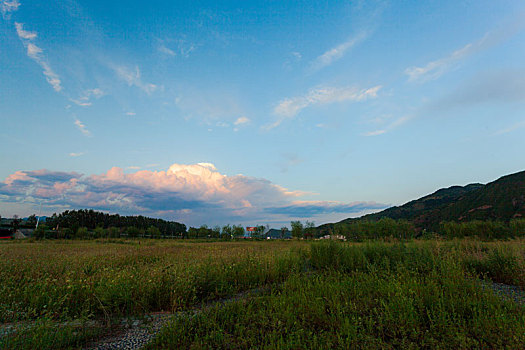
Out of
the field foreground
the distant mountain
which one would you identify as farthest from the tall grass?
the distant mountain

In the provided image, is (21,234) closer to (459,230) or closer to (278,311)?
(278,311)

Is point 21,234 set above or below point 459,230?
below

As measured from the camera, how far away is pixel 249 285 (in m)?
7.84

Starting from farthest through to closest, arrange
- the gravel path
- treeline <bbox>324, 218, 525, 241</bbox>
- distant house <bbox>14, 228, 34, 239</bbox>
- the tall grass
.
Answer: distant house <bbox>14, 228, 34, 239</bbox>, treeline <bbox>324, 218, 525, 241</bbox>, the gravel path, the tall grass

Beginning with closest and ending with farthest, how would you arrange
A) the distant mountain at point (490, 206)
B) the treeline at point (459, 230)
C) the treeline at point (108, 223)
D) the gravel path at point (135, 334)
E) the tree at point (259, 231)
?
1. the gravel path at point (135, 334)
2. the treeline at point (459, 230)
3. the distant mountain at point (490, 206)
4. the treeline at point (108, 223)
5. the tree at point (259, 231)

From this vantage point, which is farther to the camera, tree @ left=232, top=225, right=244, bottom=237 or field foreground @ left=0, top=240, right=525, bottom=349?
tree @ left=232, top=225, right=244, bottom=237

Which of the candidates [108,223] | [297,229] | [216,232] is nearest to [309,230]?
[297,229]

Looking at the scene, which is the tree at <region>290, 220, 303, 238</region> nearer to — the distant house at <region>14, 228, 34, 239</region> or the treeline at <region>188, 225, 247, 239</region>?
the treeline at <region>188, 225, 247, 239</region>

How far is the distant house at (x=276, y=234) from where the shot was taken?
9369 centimetres

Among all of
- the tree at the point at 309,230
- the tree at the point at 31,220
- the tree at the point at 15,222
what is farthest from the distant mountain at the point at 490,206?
the tree at the point at 31,220

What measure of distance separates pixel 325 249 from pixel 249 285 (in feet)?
15.7

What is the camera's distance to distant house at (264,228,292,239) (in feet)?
307

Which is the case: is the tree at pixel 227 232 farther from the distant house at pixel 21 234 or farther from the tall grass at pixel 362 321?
the tall grass at pixel 362 321

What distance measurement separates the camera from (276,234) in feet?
330
